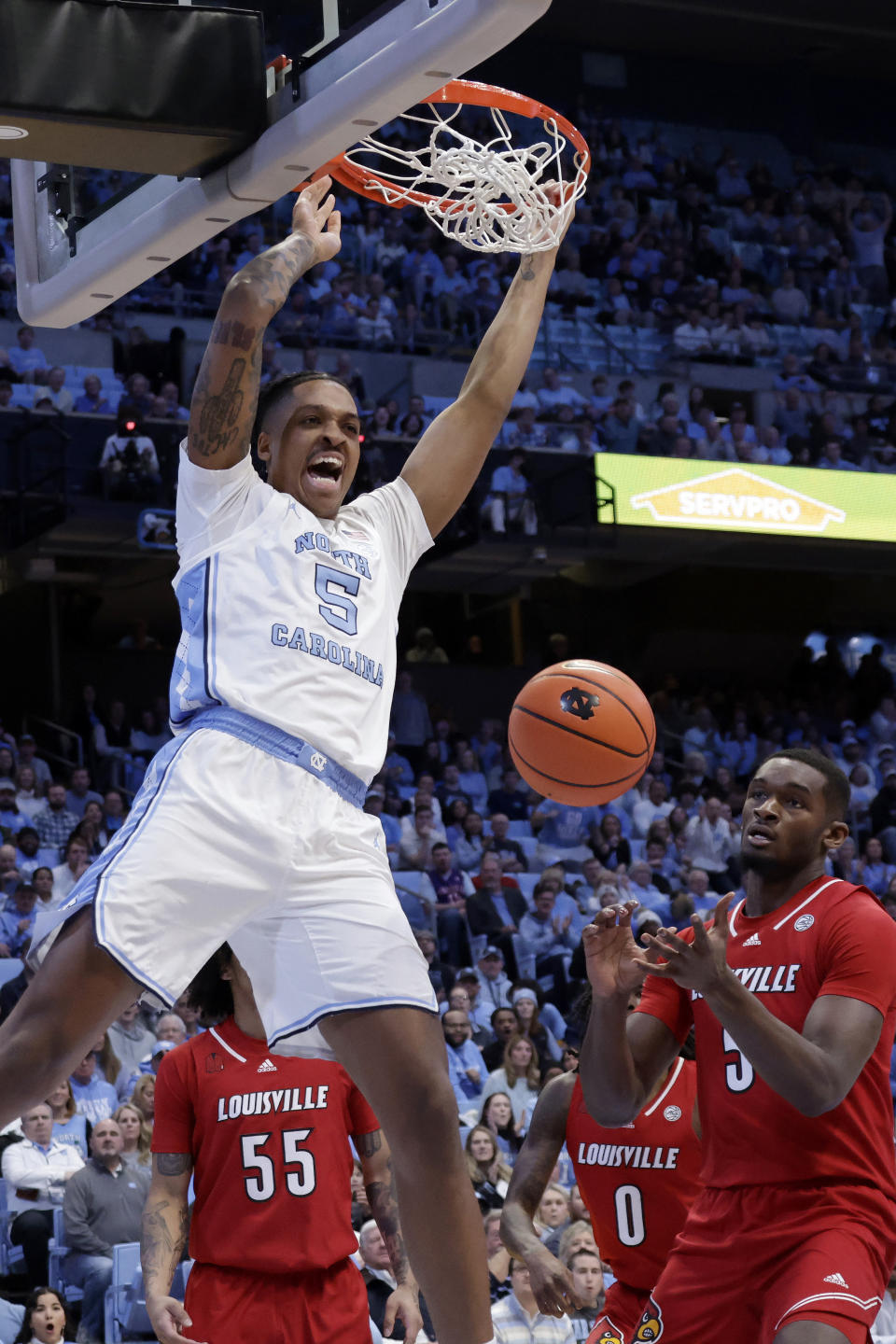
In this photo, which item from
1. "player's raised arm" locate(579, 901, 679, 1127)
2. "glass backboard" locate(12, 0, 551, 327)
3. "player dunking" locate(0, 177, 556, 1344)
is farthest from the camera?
"player's raised arm" locate(579, 901, 679, 1127)

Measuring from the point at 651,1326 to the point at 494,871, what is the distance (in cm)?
954

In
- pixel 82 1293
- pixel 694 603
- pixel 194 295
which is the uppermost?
pixel 194 295

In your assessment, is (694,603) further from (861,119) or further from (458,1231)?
(458,1231)

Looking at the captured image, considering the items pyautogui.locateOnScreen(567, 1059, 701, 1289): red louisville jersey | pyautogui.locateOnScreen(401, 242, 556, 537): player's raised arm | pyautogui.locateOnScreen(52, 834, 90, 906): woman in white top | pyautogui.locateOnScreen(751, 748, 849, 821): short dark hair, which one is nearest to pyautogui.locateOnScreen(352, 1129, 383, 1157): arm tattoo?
pyautogui.locateOnScreen(567, 1059, 701, 1289): red louisville jersey

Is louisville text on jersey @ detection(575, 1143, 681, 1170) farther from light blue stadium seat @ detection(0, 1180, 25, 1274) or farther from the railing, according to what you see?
the railing

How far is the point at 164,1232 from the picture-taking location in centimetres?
496

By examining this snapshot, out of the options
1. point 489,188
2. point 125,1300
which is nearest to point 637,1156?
point 489,188

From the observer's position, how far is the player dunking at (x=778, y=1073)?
384 cm

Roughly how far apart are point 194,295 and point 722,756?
7561 mm

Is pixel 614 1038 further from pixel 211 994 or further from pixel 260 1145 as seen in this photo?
pixel 211 994

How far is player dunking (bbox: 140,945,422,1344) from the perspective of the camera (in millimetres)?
4691

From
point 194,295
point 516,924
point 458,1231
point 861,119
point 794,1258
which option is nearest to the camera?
point 458,1231

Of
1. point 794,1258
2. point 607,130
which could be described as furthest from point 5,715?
point 794,1258

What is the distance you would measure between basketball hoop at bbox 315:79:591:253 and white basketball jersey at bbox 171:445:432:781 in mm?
1204
